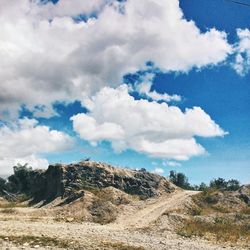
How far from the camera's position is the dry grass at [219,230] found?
50.0 m

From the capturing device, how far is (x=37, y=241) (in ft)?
133

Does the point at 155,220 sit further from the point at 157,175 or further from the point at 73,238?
the point at 157,175

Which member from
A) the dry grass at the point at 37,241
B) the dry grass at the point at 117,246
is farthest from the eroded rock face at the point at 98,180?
the dry grass at the point at 117,246

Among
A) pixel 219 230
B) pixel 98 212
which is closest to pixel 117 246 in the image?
pixel 219 230

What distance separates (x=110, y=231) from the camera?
50875 mm

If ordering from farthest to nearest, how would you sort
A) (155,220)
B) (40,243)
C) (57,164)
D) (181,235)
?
(57,164) < (155,220) < (181,235) < (40,243)

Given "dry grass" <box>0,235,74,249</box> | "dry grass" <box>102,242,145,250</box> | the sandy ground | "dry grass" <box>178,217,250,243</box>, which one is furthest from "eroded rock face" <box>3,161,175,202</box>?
"dry grass" <box>102,242,145,250</box>

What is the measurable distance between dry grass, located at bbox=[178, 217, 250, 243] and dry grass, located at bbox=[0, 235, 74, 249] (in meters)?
16.9

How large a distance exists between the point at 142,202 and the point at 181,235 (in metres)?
26.9

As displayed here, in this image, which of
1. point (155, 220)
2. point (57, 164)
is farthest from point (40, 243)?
point (57, 164)

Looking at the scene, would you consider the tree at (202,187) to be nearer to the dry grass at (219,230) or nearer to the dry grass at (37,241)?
the dry grass at (219,230)

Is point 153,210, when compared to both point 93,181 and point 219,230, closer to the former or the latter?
point 219,230

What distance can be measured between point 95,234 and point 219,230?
58.3ft

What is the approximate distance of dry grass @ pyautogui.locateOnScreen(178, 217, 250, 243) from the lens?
164 feet
